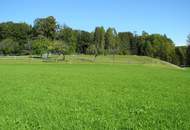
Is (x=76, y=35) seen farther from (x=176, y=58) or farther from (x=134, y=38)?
(x=176, y=58)

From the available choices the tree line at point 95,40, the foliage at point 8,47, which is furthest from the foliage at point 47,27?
the foliage at point 8,47

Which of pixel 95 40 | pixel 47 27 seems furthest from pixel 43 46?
pixel 95 40

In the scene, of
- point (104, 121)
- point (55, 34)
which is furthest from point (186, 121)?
point (55, 34)

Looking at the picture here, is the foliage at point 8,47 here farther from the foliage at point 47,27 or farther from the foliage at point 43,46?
the foliage at point 43,46

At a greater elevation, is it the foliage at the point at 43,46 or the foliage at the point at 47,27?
the foliage at the point at 47,27

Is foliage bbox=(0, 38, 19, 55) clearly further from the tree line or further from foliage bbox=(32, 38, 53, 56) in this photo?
foliage bbox=(32, 38, 53, 56)

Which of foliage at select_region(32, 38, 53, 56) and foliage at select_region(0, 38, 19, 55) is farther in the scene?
foliage at select_region(0, 38, 19, 55)

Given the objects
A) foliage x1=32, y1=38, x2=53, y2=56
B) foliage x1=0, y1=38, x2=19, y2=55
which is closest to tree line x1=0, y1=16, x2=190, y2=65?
foliage x1=0, y1=38, x2=19, y2=55

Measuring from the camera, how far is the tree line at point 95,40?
124625 mm

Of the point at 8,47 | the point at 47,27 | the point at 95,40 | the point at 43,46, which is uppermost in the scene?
the point at 47,27

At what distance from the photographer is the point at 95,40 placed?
145 meters

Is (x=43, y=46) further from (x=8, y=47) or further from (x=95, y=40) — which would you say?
(x=95, y=40)

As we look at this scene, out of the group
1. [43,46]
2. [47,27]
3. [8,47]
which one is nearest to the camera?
[43,46]

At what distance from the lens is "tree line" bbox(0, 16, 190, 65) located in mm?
124625
